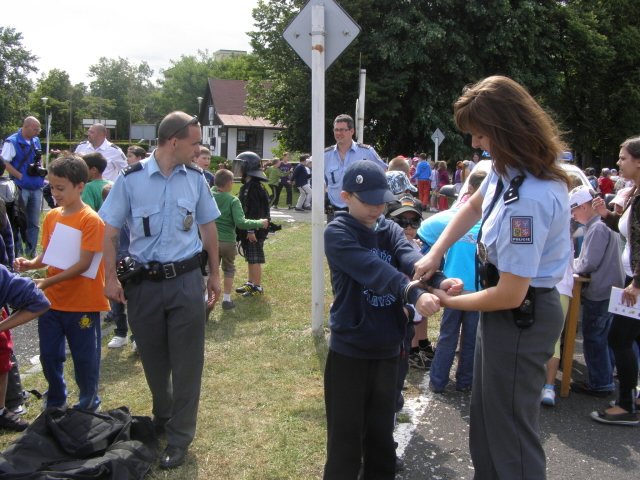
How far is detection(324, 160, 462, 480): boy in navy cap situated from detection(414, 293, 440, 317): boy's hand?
300 mm

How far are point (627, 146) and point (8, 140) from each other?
9.19 m

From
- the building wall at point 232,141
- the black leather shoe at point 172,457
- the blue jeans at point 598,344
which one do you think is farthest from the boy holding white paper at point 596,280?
the building wall at point 232,141

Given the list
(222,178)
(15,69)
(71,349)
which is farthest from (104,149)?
(15,69)

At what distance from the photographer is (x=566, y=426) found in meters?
4.36

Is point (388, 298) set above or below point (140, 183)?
below

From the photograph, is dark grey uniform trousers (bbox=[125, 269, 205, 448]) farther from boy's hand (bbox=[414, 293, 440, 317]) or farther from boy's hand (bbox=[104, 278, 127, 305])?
boy's hand (bbox=[414, 293, 440, 317])

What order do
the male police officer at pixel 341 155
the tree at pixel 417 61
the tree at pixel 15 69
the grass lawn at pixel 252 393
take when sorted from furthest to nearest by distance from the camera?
the tree at pixel 15 69
the tree at pixel 417 61
the male police officer at pixel 341 155
the grass lawn at pixel 252 393

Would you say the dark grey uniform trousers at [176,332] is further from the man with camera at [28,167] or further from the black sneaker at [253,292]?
the man with camera at [28,167]

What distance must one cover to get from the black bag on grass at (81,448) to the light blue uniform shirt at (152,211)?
3.45 ft

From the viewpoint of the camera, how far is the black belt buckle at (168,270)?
3.55 meters

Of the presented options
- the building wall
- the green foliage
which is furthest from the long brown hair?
the building wall

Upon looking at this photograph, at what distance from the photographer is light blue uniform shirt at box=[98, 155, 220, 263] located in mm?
3582

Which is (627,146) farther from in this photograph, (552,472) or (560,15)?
(560,15)

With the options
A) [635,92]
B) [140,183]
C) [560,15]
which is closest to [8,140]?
[140,183]
